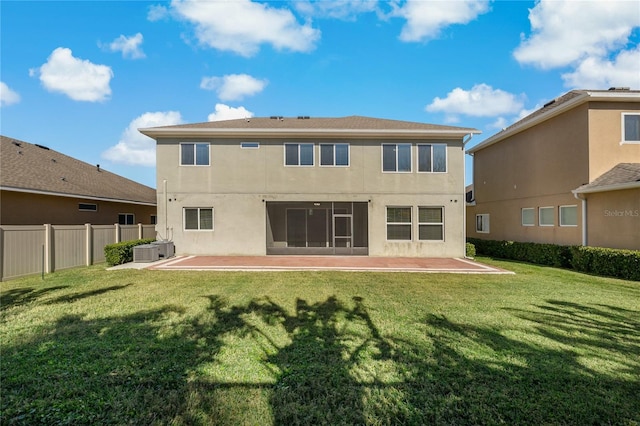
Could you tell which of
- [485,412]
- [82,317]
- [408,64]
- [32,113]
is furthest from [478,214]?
[32,113]

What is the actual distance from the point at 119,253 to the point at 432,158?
46.4 feet

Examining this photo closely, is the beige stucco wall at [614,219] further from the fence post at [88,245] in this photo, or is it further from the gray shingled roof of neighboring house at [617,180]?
the fence post at [88,245]

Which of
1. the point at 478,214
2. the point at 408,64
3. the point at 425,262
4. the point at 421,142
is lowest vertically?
the point at 425,262

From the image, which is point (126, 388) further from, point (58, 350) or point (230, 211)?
point (230, 211)

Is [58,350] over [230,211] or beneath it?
beneath

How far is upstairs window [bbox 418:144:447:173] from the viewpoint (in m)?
13.8

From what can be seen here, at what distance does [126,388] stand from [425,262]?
36.8ft

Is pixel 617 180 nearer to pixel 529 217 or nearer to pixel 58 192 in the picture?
pixel 529 217

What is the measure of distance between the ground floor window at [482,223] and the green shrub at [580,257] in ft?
10.4

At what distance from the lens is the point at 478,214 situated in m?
19.6

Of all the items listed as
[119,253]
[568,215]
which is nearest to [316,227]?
[119,253]

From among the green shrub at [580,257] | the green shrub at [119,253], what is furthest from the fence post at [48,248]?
the green shrub at [580,257]

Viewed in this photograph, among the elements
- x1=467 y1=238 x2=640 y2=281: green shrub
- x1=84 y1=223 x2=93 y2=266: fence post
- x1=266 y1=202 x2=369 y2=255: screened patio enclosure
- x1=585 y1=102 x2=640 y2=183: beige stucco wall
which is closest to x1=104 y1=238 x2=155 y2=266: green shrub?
x1=84 y1=223 x2=93 y2=266: fence post

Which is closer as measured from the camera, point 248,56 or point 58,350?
point 58,350
